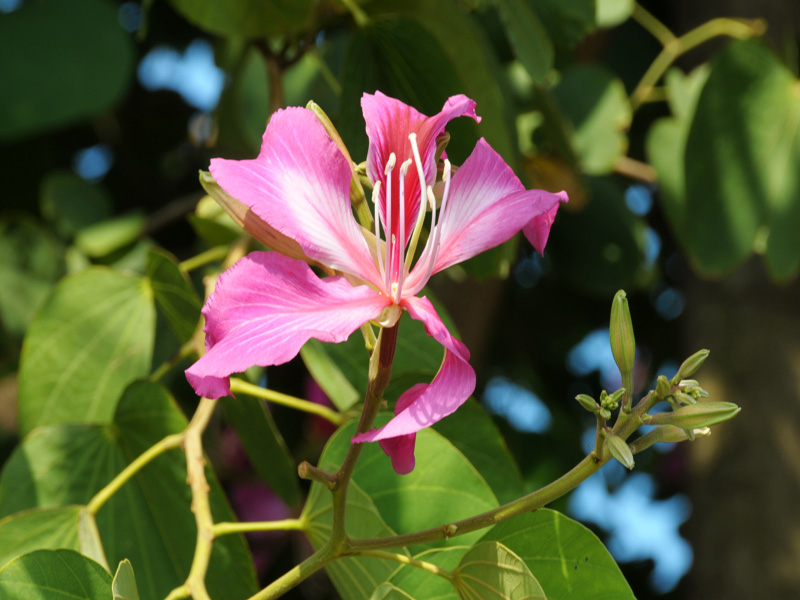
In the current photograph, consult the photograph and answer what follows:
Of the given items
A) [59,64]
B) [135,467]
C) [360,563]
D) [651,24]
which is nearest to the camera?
[360,563]

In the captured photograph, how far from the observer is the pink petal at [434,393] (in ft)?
1.13

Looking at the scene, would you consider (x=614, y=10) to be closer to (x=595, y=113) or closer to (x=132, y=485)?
(x=595, y=113)

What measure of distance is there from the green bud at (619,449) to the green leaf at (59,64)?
100 cm

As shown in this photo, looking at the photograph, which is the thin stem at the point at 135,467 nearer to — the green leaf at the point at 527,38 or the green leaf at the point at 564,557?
the green leaf at the point at 564,557

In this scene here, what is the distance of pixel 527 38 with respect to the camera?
29.5 inches

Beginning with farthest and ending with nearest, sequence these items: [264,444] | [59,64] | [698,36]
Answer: [698,36]
[59,64]
[264,444]

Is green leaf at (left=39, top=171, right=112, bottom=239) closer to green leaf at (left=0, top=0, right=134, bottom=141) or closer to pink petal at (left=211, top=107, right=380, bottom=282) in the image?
green leaf at (left=0, top=0, right=134, bottom=141)

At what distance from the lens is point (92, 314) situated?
0.82 metres

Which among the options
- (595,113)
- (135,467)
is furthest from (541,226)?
(595,113)

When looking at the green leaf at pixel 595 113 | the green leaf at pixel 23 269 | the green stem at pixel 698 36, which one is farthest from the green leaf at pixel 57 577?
the green stem at pixel 698 36

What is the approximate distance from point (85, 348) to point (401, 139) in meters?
0.53

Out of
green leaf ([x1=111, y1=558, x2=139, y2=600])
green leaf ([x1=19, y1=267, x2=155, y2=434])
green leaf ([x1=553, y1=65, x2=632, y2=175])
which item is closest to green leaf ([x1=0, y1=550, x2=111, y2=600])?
green leaf ([x1=111, y1=558, x2=139, y2=600])

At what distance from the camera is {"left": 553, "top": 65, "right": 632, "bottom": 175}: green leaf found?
1.37 meters

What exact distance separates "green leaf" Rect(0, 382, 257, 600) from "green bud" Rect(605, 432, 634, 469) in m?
0.37
